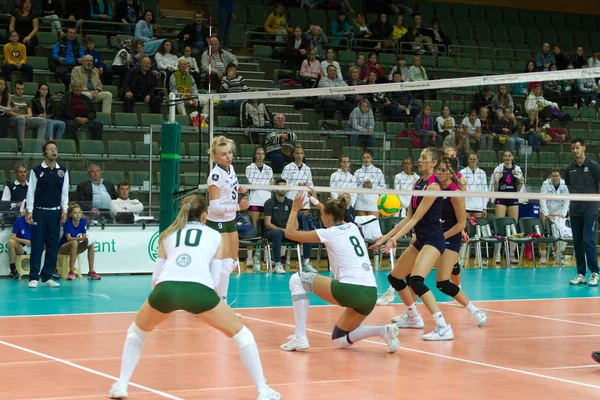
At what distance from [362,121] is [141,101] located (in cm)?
464

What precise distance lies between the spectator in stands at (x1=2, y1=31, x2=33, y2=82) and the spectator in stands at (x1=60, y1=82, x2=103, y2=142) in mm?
1617

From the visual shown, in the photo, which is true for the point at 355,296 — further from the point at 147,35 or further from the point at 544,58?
the point at 544,58

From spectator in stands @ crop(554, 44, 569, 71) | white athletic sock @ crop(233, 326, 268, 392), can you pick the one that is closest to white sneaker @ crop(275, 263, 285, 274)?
white athletic sock @ crop(233, 326, 268, 392)

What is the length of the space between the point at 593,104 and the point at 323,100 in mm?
5506

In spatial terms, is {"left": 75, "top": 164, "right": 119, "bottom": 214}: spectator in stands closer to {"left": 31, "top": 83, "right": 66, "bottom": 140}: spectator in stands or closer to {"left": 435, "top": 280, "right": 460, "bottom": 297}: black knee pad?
{"left": 31, "top": 83, "right": 66, "bottom": 140}: spectator in stands

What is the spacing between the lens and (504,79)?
930 cm

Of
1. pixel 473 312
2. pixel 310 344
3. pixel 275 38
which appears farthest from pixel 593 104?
pixel 310 344

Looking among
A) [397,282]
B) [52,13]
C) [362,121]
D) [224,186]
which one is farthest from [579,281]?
[52,13]

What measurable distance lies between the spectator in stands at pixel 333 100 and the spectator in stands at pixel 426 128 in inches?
71.0

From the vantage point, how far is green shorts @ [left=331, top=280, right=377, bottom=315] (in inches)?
321

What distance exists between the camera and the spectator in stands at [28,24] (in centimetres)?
1930

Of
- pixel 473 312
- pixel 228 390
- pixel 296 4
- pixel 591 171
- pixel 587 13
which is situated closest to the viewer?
pixel 228 390

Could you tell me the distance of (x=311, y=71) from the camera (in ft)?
68.6

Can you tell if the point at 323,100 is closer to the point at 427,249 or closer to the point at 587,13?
the point at 427,249
